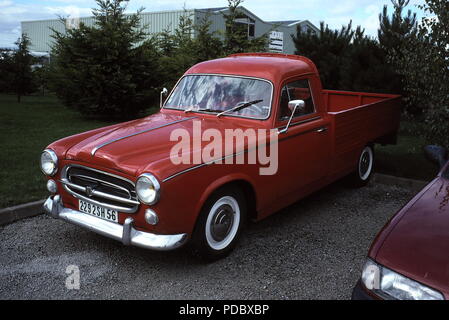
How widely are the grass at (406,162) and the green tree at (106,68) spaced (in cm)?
655

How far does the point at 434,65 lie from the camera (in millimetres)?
5453

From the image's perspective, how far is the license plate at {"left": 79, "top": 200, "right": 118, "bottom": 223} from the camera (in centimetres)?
362

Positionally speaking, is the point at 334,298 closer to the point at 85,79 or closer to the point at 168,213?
the point at 168,213

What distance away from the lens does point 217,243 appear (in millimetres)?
3900

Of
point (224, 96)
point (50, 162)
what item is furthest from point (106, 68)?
point (50, 162)

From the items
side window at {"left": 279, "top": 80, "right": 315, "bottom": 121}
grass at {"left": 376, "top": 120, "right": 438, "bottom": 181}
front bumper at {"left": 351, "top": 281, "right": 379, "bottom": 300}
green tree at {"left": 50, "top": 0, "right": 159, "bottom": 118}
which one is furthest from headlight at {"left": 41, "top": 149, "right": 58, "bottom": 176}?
green tree at {"left": 50, "top": 0, "right": 159, "bottom": 118}

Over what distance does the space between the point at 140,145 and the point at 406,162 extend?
5280 mm

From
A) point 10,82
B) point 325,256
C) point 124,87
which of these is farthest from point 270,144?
point 10,82

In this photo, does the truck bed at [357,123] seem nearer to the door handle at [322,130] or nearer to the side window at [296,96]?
the door handle at [322,130]

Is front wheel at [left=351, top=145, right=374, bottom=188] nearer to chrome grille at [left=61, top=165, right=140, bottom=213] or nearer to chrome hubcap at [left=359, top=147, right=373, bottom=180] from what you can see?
chrome hubcap at [left=359, top=147, right=373, bottom=180]

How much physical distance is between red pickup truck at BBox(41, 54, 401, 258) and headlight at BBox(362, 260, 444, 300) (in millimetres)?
1506

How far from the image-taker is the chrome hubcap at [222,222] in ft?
12.5

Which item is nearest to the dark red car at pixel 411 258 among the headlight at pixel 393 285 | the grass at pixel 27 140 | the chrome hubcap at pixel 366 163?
the headlight at pixel 393 285

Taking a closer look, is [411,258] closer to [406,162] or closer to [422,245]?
[422,245]
